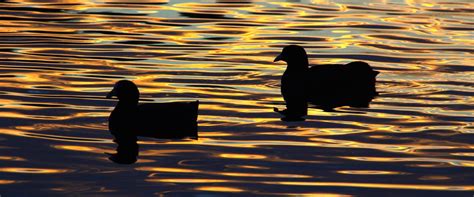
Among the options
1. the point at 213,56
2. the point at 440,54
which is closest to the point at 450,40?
the point at 440,54

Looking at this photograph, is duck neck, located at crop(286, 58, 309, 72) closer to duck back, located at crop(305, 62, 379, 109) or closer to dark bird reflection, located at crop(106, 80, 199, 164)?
duck back, located at crop(305, 62, 379, 109)

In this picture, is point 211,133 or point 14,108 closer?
point 211,133

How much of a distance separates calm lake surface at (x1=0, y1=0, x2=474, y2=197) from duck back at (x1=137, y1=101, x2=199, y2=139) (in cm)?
26

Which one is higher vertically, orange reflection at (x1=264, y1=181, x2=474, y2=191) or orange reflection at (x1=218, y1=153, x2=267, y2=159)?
orange reflection at (x1=264, y1=181, x2=474, y2=191)

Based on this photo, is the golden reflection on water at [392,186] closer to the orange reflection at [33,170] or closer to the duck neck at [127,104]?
the orange reflection at [33,170]

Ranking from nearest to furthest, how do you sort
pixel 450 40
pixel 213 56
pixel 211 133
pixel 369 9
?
pixel 211 133 → pixel 213 56 → pixel 450 40 → pixel 369 9

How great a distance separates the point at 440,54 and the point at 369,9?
866 centimetres

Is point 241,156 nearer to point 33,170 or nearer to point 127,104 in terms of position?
point 33,170

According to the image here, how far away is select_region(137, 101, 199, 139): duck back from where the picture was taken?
65.4ft

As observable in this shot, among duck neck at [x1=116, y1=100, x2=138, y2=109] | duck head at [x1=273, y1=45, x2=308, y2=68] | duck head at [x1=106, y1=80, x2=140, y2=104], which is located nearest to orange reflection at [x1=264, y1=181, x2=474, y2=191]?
duck neck at [x1=116, y1=100, x2=138, y2=109]

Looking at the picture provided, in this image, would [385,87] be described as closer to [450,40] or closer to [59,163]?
[450,40]

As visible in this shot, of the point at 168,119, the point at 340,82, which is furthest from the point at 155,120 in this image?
the point at 340,82

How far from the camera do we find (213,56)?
2836 centimetres

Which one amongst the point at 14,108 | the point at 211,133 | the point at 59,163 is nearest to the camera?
the point at 59,163
